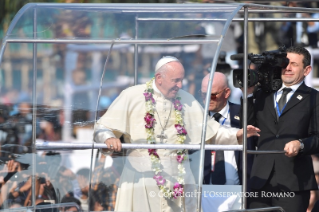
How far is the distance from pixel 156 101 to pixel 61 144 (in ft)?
2.95

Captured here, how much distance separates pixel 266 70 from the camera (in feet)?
17.8

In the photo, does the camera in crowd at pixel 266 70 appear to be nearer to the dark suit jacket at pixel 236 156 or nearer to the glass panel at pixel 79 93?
the glass panel at pixel 79 93

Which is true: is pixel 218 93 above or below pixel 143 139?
above

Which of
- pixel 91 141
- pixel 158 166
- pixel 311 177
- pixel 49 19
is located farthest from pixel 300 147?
pixel 49 19

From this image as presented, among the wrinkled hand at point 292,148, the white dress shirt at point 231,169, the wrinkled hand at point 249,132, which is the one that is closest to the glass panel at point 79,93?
the wrinkled hand at point 249,132

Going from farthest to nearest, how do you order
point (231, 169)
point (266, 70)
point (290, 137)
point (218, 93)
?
point (218, 93) → point (231, 169) → point (290, 137) → point (266, 70)

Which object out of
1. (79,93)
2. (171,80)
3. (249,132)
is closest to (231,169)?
(249,132)

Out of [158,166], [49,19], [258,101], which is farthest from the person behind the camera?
[258,101]

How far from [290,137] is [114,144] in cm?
170

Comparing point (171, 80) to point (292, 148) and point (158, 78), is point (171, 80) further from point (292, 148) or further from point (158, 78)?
point (292, 148)

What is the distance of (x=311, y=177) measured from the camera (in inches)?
223

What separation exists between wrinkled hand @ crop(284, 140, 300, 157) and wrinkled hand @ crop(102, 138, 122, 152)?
144 centimetres

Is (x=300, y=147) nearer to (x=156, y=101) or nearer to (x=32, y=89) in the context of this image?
(x=156, y=101)

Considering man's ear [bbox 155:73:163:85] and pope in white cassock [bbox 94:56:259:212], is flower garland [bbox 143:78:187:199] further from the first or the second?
man's ear [bbox 155:73:163:85]
